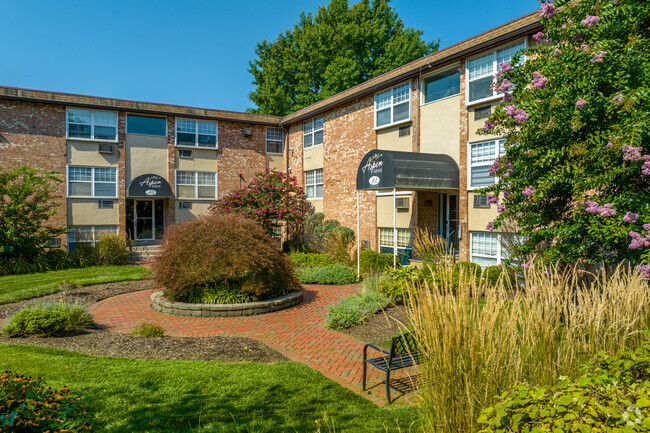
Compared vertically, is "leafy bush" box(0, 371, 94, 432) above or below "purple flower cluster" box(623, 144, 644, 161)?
below

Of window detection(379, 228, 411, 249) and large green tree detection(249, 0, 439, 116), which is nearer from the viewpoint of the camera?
window detection(379, 228, 411, 249)

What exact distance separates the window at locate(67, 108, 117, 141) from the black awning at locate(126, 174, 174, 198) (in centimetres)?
236

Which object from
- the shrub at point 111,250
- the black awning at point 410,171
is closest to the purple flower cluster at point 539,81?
the black awning at point 410,171

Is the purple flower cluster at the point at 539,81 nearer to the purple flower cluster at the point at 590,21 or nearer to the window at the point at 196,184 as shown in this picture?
the purple flower cluster at the point at 590,21

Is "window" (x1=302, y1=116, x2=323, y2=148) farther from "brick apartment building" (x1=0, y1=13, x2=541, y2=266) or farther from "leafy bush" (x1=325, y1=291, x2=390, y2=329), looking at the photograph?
"leafy bush" (x1=325, y1=291, x2=390, y2=329)

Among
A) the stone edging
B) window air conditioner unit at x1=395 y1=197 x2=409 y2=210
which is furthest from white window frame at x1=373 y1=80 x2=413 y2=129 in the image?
the stone edging

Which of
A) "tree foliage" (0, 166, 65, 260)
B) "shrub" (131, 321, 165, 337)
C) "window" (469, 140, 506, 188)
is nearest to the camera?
"shrub" (131, 321, 165, 337)

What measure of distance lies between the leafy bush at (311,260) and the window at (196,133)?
946 centimetres

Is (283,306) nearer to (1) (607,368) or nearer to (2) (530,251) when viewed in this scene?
(2) (530,251)

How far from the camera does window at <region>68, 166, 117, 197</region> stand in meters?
19.5

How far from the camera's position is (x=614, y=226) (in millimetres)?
5738

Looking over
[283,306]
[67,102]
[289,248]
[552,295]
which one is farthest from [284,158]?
[552,295]

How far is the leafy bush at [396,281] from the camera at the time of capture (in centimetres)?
922

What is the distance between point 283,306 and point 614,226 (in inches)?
267
